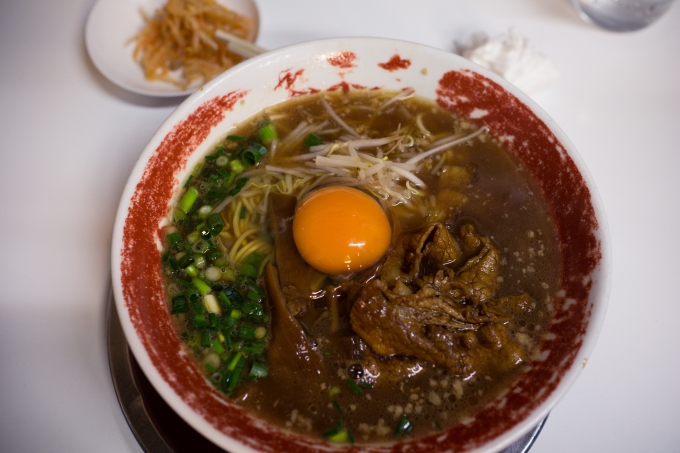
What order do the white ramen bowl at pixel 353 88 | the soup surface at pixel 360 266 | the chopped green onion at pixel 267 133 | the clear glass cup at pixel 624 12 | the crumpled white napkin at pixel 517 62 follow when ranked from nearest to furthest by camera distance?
the white ramen bowl at pixel 353 88 → the soup surface at pixel 360 266 → the chopped green onion at pixel 267 133 → the crumpled white napkin at pixel 517 62 → the clear glass cup at pixel 624 12

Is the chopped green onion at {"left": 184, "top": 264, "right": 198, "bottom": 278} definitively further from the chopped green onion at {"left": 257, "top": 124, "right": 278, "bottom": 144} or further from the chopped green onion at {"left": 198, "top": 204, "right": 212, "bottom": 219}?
the chopped green onion at {"left": 257, "top": 124, "right": 278, "bottom": 144}

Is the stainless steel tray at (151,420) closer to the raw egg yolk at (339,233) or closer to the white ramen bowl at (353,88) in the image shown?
the white ramen bowl at (353,88)

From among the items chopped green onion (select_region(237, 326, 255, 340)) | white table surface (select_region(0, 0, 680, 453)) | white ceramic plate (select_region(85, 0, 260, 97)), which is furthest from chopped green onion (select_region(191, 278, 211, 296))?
white ceramic plate (select_region(85, 0, 260, 97))

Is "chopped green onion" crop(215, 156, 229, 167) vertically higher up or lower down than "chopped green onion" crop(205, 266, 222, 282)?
higher up

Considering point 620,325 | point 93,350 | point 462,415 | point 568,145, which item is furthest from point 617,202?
point 93,350

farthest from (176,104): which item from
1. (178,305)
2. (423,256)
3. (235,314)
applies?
(423,256)

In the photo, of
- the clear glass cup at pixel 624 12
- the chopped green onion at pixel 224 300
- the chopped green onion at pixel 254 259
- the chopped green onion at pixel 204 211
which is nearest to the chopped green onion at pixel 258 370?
the chopped green onion at pixel 224 300
